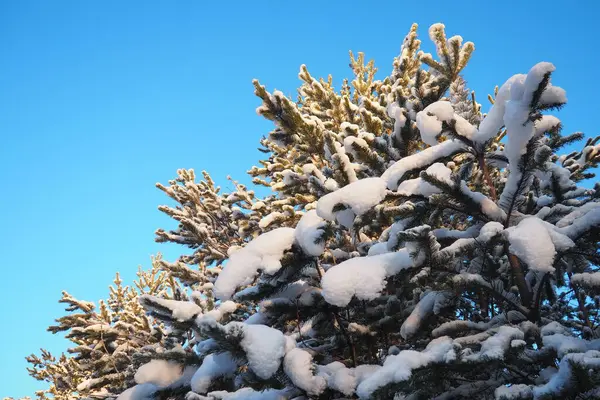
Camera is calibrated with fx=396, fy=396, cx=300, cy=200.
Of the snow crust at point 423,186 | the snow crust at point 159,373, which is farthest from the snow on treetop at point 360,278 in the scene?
the snow crust at point 159,373

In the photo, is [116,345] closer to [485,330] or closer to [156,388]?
[156,388]

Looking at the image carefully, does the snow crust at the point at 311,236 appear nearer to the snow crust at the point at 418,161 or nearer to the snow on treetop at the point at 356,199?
the snow on treetop at the point at 356,199

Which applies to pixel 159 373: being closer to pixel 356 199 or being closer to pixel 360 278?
pixel 360 278

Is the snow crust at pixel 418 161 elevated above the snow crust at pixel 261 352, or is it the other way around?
the snow crust at pixel 418 161

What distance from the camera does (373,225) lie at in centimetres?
447

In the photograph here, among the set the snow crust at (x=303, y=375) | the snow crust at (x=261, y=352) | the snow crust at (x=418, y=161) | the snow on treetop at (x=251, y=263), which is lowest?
the snow crust at (x=303, y=375)

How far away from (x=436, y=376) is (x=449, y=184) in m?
1.08

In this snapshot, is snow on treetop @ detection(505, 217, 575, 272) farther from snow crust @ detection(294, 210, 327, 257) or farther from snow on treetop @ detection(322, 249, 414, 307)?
snow crust @ detection(294, 210, 327, 257)

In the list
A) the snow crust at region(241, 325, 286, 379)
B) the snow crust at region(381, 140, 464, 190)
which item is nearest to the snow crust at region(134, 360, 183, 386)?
the snow crust at region(241, 325, 286, 379)

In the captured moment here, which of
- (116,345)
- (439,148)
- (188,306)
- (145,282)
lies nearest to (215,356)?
(188,306)

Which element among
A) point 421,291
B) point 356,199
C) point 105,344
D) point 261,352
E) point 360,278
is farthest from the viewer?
point 105,344

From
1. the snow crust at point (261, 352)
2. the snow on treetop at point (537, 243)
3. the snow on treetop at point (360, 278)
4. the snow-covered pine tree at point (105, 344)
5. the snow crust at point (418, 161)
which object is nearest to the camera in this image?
the snow on treetop at point (537, 243)

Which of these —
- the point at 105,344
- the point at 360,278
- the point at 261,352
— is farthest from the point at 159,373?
the point at 105,344

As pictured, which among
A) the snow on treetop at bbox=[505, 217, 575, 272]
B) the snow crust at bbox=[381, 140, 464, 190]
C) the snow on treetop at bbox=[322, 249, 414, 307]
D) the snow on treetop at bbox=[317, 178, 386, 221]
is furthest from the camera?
the snow crust at bbox=[381, 140, 464, 190]
